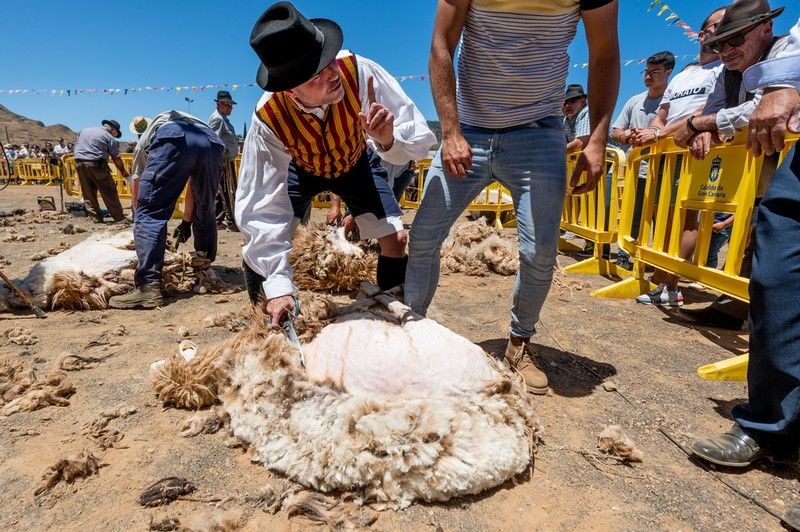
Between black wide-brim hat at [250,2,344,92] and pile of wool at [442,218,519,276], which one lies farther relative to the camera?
pile of wool at [442,218,519,276]

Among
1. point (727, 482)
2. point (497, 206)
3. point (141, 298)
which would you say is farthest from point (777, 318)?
point (497, 206)

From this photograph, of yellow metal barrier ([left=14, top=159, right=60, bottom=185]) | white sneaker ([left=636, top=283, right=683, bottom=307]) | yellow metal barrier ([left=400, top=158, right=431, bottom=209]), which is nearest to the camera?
white sneaker ([left=636, top=283, right=683, bottom=307])

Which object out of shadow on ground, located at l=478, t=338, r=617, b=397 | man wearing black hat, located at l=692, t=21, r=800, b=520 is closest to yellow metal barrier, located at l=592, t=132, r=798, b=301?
man wearing black hat, located at l=692, t=21, r=800, b=520

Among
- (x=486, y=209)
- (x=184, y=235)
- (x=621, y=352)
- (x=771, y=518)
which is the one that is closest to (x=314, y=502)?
(x=771, y=518)

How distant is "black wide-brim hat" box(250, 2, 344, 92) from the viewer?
1700 millimetres

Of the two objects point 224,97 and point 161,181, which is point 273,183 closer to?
point 161,181

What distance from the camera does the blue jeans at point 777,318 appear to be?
1.51 m

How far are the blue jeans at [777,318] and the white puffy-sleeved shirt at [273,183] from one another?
4.49ft

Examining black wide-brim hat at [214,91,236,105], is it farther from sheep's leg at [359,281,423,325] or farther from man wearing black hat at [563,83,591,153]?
sheep's leg at [359,281,423,325]

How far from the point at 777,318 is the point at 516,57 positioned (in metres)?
1.40

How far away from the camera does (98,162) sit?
26.0 feet

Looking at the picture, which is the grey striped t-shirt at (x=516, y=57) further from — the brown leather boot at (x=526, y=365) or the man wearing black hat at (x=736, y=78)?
the man wearing black hat at (x=736, y=78)

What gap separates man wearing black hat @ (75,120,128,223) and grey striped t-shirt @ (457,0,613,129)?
23.9 feet

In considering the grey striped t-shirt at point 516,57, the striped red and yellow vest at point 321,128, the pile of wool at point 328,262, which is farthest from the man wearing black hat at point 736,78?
the pile of wool at point 328,262
